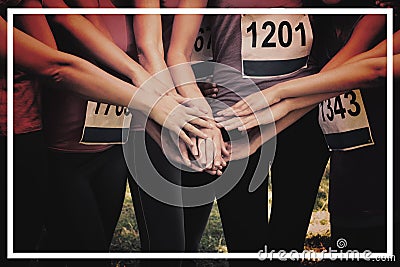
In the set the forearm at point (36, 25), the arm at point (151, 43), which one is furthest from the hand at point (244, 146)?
the forearm at point (36, 25)

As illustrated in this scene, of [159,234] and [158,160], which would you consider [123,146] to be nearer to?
[158,160]

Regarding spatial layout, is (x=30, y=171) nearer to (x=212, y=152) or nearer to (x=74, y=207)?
(x=74, y=207)

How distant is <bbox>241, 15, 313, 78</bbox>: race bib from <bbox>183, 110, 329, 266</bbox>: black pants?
223mm

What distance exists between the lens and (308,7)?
10.0 feet

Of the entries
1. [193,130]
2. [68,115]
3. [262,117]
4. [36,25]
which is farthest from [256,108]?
[36,25]

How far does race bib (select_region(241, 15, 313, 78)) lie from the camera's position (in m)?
3.04

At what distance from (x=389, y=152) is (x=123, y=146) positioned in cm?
104

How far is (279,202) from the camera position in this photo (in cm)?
312

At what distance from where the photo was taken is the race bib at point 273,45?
304 cm

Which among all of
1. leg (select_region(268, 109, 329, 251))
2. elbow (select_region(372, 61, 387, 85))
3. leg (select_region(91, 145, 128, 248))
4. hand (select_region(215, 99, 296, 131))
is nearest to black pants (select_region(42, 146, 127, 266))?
leg (select_region(91, 145, 128, 248))

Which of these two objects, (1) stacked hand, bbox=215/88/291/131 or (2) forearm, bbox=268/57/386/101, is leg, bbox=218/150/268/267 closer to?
(1) stacked hand, bbox=215/88/291/131

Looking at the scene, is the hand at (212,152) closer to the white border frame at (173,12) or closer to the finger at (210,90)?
the finger at (210,90)

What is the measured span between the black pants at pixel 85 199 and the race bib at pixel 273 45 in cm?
62

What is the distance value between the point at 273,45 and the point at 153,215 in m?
0.81
